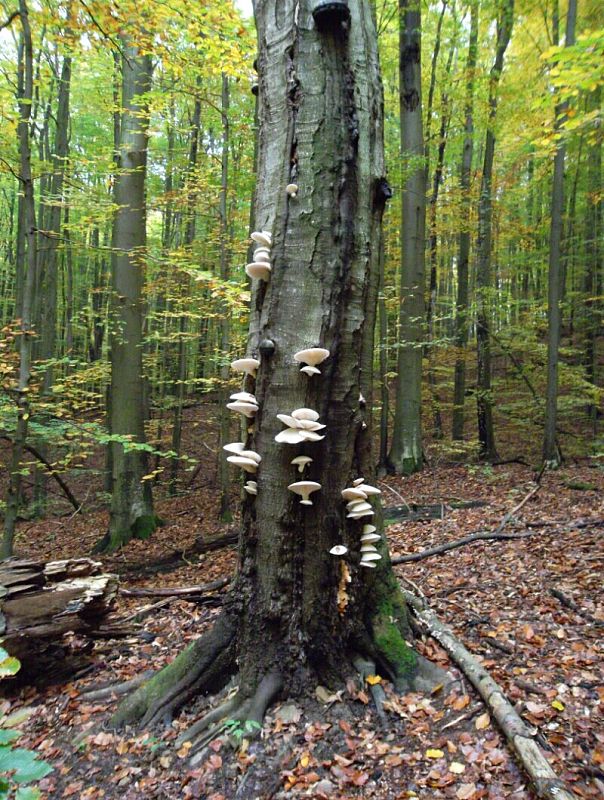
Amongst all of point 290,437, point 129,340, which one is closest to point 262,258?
point 290,437

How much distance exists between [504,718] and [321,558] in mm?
1184

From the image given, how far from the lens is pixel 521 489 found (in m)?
8.00

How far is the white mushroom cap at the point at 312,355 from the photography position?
2.50 meters

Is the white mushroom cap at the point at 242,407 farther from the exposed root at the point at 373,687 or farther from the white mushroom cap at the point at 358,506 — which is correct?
the exposed root at the point at 373,687

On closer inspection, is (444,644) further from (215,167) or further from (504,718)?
(215,167)

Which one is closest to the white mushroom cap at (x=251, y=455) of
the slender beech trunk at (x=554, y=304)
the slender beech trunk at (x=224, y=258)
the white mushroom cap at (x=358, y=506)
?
the white mushroom cap at (x=358, y=506)

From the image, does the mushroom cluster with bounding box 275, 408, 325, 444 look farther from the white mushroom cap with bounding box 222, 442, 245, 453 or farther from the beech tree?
the white mushroom cap with bounding box 222, 442, 245, 453

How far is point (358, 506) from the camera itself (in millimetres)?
2676

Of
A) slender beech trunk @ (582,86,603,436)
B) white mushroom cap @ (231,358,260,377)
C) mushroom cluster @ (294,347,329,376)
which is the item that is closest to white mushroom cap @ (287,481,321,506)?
mushroom cluster @ (294,347,329,376)

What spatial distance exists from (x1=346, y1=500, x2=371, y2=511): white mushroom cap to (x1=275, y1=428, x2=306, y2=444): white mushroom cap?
0.49 metres

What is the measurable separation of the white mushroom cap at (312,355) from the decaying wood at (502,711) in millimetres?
2030

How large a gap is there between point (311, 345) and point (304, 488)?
0.78 m

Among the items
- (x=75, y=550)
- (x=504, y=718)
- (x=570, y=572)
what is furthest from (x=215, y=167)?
(x=504, y=718)

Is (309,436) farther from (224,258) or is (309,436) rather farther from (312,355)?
(224,258)
